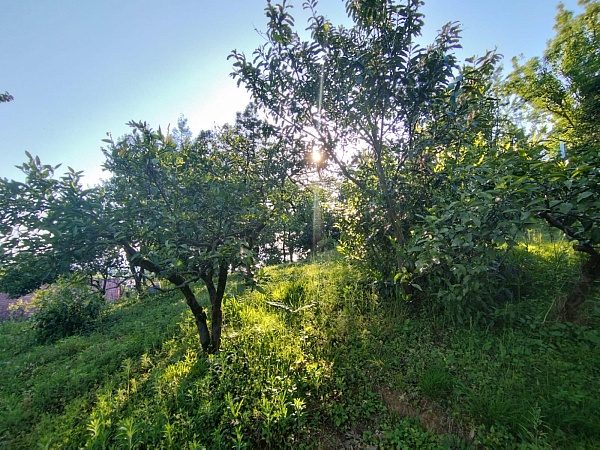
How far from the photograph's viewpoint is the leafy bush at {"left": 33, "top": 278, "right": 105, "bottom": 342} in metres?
5.51

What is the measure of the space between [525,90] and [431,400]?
16.6m

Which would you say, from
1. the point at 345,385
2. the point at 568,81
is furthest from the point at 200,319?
the point at 568,81

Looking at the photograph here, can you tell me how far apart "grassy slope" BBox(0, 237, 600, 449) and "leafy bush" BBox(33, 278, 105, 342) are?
84.7 inches

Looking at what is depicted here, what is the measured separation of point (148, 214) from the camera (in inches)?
90.6

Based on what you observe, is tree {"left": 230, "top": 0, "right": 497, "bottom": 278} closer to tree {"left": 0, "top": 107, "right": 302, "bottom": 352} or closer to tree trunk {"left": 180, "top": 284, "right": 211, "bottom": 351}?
tree {"left": 0, "top": 107, "right": 302, "bottom": 352}

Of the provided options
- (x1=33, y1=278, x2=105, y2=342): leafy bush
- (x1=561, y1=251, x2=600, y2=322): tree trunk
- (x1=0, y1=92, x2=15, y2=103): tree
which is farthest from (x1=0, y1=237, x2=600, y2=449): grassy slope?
(x1=0, y1=92, x2=15, y2=103): tree

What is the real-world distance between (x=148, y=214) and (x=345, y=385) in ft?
7.90

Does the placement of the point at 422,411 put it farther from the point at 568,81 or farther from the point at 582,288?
the point at 568,81

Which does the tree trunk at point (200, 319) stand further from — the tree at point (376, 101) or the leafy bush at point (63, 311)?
the leafy bush at point (63, 311)

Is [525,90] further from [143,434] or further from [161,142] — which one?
[143,434]

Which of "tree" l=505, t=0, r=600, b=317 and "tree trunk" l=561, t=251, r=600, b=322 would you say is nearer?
"tree trunk" l=561, t=251, r=600, b=322

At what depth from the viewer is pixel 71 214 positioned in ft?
6.82

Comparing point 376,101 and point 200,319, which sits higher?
point 376,101

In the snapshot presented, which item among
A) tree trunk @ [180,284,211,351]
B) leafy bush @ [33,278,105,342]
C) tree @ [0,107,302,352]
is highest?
tree @ [0,107,302,352]
